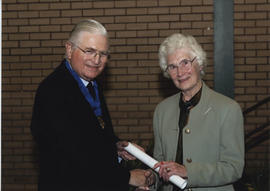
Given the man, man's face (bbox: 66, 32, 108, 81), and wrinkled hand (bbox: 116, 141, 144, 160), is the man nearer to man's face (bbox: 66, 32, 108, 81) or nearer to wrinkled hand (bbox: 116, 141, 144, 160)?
man's face (bbox: 66, 32, 108, 81)

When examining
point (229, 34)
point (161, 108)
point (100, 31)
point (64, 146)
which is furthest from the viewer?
point (229, 34)

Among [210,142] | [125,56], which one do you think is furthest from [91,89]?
[125,56]

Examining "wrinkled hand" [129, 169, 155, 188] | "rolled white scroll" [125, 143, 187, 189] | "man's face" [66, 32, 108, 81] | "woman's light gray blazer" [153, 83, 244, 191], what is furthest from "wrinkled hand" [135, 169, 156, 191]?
"man's face" [66, 32, 108, 81]

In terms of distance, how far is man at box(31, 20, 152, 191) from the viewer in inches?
98.9

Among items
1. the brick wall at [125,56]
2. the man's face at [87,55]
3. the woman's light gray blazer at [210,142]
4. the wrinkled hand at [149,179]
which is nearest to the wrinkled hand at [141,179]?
the wrinkled hand at [149,179]

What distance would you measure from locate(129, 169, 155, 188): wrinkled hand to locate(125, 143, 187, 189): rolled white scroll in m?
0.15

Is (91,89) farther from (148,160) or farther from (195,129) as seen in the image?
(195,129)

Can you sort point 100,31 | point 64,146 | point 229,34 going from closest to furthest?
point 64,146 < point 100,31 < point 229,34

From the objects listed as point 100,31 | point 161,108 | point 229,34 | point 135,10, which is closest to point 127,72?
point 135,10

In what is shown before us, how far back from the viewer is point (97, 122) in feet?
8.79

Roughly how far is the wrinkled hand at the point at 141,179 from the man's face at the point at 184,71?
642 millimetres

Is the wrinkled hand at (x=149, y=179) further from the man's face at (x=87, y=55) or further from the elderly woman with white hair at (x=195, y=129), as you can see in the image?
the man's face at (x=87, y=55)

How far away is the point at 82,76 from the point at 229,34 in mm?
3569

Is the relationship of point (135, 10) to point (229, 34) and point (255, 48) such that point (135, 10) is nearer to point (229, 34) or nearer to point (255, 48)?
point (229, 34)
